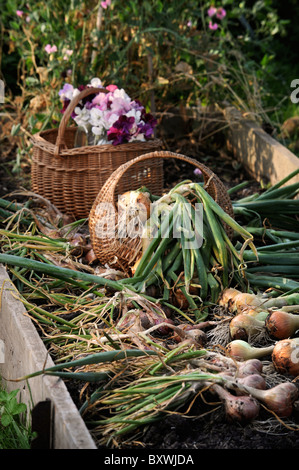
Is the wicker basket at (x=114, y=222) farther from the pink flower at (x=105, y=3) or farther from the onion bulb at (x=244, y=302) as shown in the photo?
the pink flower at (x=105, y=3)

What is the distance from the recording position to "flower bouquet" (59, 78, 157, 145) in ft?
11.6

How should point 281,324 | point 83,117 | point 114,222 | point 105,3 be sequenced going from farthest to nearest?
point 105,3 → point 83,117 → point 114,222 → point 281,324

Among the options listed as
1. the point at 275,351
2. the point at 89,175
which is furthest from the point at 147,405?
the point at 89,175

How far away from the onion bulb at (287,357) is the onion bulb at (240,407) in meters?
0.23

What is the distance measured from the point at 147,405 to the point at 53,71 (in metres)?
3.40

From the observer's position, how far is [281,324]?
2.14 metres

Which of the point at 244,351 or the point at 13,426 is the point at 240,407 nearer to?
the point at 244,351

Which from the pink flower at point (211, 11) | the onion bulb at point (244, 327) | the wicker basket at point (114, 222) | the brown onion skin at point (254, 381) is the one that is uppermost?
the pink flower at point (211, 11)

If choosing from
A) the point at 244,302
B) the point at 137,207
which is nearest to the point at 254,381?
the point at 244,302

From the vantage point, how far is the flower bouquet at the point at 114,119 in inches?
140

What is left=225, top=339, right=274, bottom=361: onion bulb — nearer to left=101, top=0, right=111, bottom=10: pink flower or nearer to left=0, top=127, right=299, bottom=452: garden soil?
left=0, top=127, right=299, bottom=452: garden soil

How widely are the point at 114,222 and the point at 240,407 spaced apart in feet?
3.81

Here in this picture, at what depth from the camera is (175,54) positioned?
514 cm

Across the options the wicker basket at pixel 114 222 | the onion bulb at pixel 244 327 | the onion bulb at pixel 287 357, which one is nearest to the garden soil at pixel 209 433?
the onion bulb at pixel 287 357
